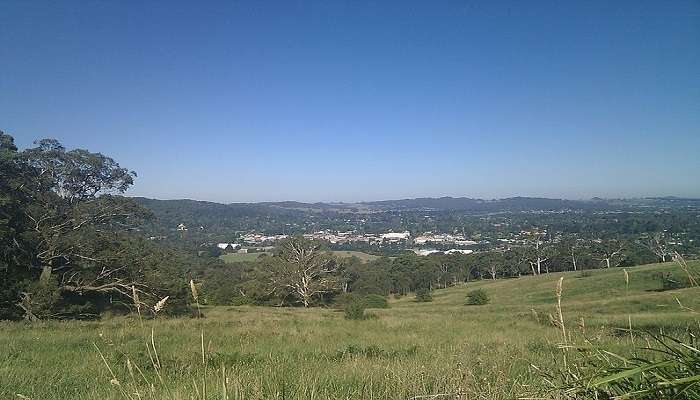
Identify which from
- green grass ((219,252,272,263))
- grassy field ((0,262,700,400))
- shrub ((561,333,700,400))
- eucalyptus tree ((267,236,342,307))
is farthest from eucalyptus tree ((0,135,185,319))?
green grass ((219,252,272,263))

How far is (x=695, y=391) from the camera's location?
119 centimetres

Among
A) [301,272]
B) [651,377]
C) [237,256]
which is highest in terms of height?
[651,377]

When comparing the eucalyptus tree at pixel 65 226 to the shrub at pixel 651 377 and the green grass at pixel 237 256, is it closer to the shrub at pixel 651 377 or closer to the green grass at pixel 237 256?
the shrub at pixel 651 377

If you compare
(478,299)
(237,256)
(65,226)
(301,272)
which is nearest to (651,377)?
(65,226)

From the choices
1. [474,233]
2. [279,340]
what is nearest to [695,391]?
[279,340]

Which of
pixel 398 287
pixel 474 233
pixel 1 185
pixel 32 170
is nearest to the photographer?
pixel 1 185

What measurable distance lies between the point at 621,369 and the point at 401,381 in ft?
8.06

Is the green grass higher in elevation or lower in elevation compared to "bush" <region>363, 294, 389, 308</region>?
lower

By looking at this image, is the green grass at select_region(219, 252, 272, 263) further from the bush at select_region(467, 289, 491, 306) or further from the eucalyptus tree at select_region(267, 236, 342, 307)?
the bush at select_region(467, 289, 491, 306)

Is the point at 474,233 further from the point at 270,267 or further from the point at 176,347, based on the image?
the point at 176,347

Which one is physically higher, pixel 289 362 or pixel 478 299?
pixel 289 362

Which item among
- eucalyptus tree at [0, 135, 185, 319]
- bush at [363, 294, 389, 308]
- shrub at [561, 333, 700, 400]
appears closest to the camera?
shrub at [561, 333, 700, 400]

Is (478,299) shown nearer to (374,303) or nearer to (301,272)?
(374,303)

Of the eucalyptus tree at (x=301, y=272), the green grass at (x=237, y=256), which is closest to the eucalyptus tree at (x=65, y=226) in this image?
the eucalyptus tree at (x=301, y=272)
